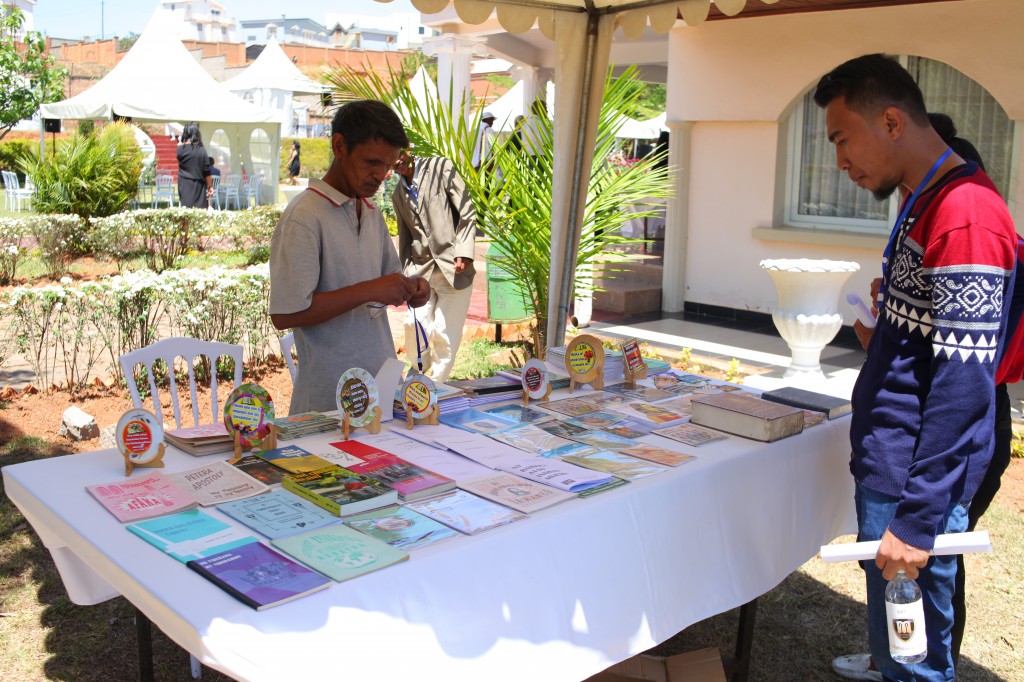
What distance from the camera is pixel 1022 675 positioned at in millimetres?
3070

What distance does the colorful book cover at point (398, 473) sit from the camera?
2084 millimetres

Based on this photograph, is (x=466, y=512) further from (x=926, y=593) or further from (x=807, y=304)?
(x=807, y=304)

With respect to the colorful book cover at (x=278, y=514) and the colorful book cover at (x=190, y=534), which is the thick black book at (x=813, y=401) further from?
the colorful book cover at (x=190, y=534)

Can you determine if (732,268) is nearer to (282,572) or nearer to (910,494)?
(910,494)

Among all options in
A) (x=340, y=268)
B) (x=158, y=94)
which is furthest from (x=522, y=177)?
(x=158, y=94)

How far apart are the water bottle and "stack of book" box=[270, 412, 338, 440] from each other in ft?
4.87

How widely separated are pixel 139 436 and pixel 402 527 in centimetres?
72

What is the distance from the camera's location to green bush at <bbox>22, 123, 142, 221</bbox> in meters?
12.8

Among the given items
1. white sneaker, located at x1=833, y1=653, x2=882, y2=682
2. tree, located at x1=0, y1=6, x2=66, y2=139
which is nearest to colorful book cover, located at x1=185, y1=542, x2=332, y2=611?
white sneaker, located at x1=833, y1=653, x2=882, y2=682

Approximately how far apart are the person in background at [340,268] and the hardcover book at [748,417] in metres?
0.95

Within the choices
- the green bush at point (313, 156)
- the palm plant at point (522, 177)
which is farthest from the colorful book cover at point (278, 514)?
the green bush at point (313, 156)

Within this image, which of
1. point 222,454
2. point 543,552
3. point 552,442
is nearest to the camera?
point 543,552

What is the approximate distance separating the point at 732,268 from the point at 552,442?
255 inches

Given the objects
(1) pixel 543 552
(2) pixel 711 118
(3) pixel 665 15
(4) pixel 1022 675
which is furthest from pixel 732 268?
(1) pixel 543 552
